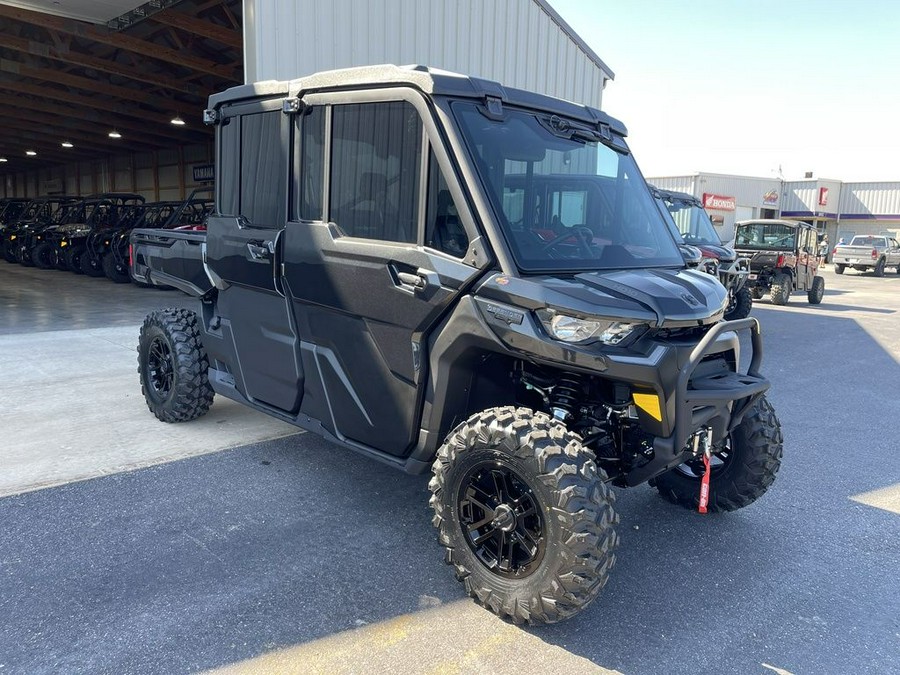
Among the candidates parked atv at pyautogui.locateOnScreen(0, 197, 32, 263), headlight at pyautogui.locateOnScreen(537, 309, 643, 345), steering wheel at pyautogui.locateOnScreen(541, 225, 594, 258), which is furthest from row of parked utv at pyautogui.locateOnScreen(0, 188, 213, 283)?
headlight at pyautogui.locateOnScreen(537, 309, 643, 345)

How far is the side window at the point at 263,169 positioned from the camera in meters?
3.65

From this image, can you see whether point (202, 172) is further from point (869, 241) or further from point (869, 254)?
point (869, 241)

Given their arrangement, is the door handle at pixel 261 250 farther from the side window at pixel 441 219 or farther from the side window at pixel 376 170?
the side window at pixel 441 219

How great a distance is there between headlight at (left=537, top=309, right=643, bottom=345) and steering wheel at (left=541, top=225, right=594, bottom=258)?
461 millimetres

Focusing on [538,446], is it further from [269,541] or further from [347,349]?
[269,541]

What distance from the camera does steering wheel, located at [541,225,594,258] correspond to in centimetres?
296

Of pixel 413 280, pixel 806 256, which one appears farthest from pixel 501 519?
pixel 806 256

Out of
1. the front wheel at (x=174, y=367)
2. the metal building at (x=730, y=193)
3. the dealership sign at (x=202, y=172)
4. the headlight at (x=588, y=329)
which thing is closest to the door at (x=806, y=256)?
the front wheel at (x=174, y=367)

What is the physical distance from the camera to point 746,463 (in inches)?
136

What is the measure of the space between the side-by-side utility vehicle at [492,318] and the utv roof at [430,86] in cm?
1

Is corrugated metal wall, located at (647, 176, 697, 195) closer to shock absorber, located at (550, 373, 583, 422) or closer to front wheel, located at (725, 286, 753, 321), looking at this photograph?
front wheel, located at (725, 286, 753, 321)

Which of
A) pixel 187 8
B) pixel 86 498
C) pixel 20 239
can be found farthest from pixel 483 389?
pixel 20 239

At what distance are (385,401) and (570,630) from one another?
4.20 feet

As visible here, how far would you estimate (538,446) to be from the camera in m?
2.56
